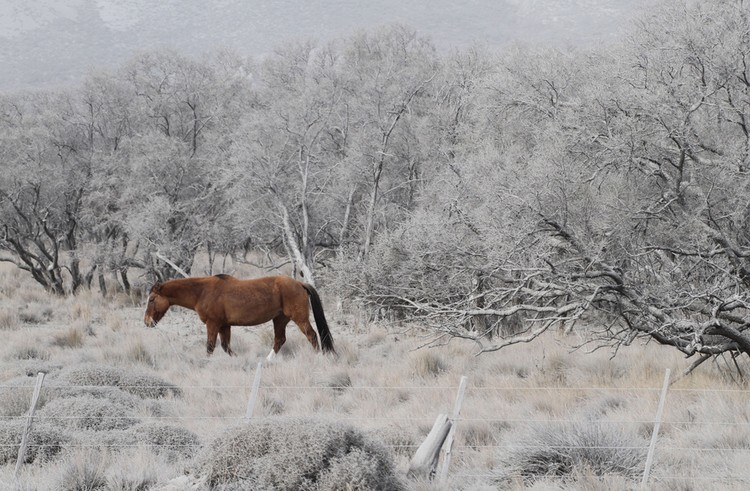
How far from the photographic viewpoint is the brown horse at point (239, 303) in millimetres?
13914

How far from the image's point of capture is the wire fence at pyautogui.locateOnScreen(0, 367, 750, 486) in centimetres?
A: 677

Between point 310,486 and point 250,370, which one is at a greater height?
point 310,486

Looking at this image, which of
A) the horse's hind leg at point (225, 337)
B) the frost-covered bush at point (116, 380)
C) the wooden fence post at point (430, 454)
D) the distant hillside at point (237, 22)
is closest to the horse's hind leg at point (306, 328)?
the horse's hind leg at point (225, 337)

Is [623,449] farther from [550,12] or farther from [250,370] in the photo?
[550,12]

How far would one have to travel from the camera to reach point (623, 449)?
22.8 ft

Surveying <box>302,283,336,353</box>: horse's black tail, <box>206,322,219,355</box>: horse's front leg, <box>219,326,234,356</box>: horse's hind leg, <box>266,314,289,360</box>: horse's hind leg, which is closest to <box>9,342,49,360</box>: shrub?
<box>206,322,219,355</box>: horse's front leg

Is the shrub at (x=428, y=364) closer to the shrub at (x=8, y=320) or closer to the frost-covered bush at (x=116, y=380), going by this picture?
the frost-covered bush at (x=116, y=380)

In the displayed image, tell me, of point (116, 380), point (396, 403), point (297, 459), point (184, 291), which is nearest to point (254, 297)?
point (184, 291)

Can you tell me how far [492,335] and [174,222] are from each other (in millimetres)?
12060

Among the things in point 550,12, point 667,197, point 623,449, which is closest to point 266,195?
point 667,197

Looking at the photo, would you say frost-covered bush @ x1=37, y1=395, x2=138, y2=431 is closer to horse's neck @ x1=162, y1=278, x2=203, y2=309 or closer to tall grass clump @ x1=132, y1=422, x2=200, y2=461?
tall grass clump @ x1=132, y1=422, x2=200, y2=461

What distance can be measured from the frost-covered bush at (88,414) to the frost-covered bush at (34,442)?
385 millimetres

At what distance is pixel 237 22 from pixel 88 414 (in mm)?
118500

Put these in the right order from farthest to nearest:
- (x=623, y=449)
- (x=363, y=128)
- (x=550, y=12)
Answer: (x=550, y=12), (x=363, y=128), (x=623, y=449)
